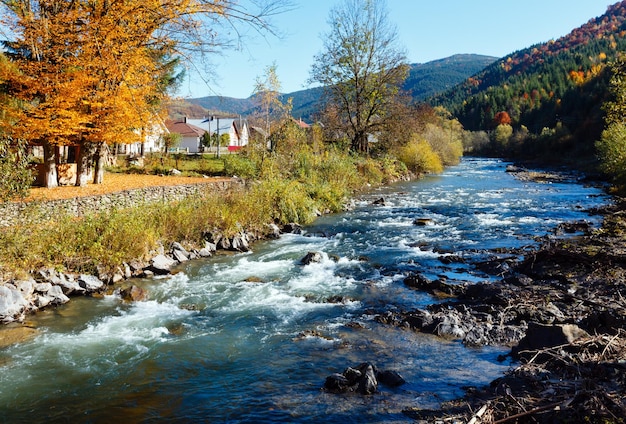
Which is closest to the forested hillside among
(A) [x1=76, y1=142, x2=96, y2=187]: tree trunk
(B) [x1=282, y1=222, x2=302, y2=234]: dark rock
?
(B) [x1=282, y1=222, x2=302, y2=234]: dark rock

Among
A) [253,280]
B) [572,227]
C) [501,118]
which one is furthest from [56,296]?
[501,118]

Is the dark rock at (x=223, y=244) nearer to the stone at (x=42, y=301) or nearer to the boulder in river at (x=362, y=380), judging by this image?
the stone at (x=42, y=301)

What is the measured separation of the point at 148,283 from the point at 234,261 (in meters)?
3.06

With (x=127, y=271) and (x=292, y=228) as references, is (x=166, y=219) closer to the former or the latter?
(x=127, y=271)

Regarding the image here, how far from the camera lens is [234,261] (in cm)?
1434

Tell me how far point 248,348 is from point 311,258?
238 inches

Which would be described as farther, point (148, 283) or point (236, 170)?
point (236, 170)

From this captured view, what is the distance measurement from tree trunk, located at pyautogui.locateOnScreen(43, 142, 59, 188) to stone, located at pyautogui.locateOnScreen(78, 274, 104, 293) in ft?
37.7

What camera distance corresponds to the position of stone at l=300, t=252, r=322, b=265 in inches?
546

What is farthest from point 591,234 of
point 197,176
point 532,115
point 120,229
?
point 532,115

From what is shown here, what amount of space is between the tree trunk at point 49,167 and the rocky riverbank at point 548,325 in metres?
17.3

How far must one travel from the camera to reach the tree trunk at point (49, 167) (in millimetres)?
20047

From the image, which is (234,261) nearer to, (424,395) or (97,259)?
(97,259)

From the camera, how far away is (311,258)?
13969mm
